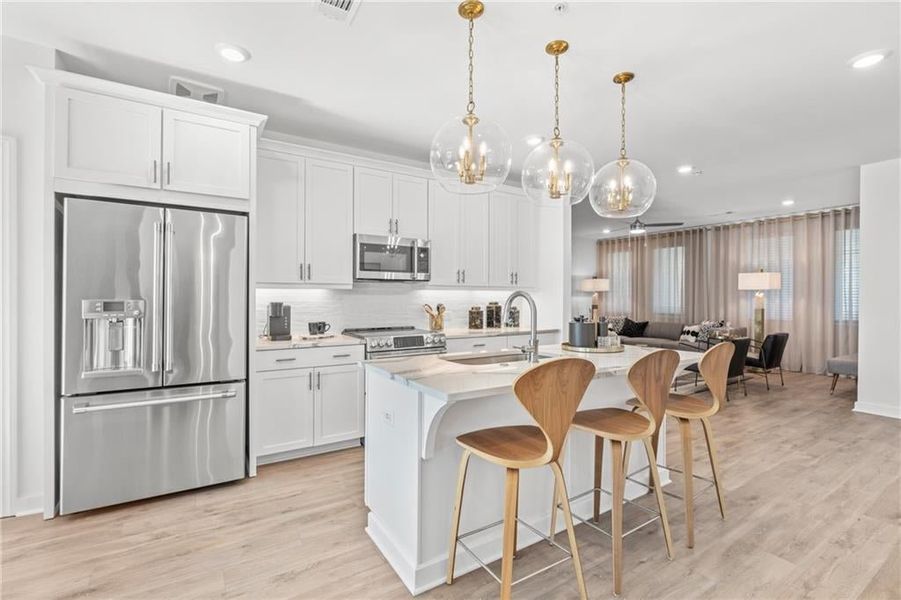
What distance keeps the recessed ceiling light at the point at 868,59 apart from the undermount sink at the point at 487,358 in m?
2.52

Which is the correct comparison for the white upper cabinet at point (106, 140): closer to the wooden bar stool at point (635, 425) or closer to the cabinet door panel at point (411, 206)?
the cabinet door panel at point (411, 206)

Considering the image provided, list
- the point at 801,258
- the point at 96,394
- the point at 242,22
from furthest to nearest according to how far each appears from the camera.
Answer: the point at 801,258
the point at 96,394
the point at 242,22

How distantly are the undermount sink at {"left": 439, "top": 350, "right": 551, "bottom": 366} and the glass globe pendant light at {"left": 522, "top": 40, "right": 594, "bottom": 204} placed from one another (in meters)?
0.93

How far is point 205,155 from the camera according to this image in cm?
294

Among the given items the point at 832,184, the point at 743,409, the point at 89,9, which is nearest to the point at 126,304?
the point at 89,9

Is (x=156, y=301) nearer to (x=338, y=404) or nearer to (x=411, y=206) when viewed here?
(x=338, y=404)

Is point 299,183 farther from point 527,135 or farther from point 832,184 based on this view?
point 832,184

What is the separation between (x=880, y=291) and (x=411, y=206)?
16.4ft

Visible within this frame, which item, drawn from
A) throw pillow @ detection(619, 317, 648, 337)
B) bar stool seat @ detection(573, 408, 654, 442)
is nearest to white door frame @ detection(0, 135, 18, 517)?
bar stool seat @ detection(573, 408, 654, 442)

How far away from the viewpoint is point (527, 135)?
3.90 meters

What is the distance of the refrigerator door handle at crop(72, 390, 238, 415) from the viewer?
2569 millimetres

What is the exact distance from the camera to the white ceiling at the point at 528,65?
2270 mm

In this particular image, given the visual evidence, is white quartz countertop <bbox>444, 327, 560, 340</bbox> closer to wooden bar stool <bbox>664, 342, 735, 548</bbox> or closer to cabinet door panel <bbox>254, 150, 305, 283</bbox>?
cabinet door panel <bbox>254, 150, 305, 283</bbox>

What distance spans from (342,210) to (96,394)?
7.24 feet
